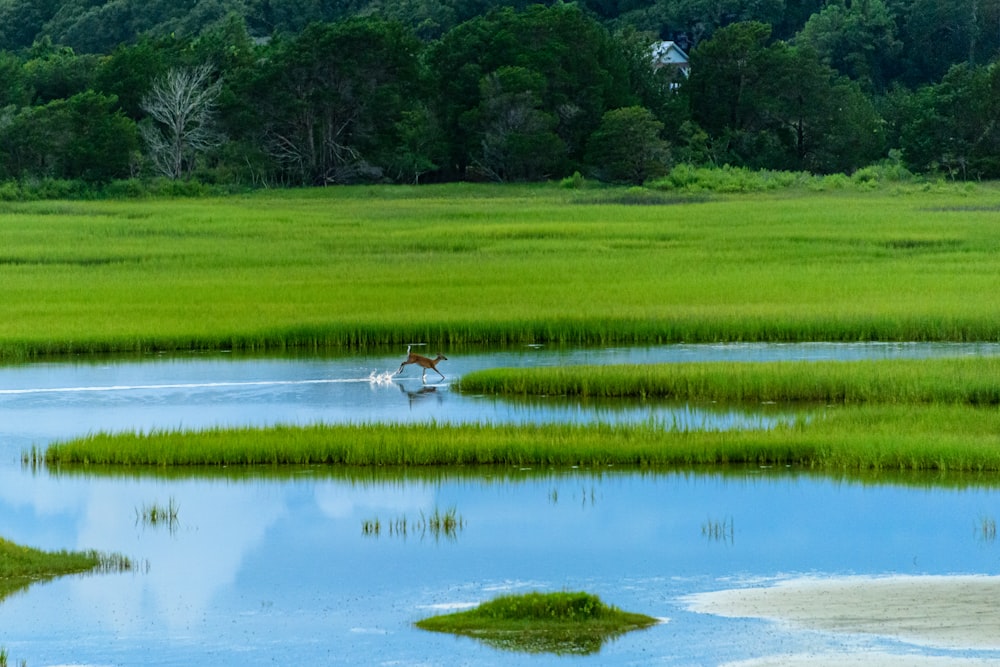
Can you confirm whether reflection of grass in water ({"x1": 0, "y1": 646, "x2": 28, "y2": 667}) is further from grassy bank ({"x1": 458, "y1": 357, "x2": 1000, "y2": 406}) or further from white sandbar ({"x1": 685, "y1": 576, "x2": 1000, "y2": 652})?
grassy bank ({"x1": 458, "y1": 357, "x2": 1000, "y2": 406})

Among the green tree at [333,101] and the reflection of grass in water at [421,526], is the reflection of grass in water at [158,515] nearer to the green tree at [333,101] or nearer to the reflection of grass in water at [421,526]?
the reflection of grass in water at [421,526]

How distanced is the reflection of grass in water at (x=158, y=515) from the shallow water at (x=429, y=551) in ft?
0.21

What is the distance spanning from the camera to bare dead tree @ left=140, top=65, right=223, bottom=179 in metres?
67.9

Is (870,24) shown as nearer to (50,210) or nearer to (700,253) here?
(50,210)

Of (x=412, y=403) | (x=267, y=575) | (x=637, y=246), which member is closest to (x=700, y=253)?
(x=637, y=246)

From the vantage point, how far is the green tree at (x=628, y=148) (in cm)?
6606

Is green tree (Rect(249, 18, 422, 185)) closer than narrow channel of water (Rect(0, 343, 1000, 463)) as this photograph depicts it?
No

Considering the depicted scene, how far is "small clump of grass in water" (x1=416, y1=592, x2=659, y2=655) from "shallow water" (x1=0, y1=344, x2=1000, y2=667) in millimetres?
143

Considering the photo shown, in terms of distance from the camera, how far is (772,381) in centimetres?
2072

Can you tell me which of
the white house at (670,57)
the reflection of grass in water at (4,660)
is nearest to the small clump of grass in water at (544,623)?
the reflection of grass in water at (4,660)

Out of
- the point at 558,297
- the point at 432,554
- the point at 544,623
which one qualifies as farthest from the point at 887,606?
the point at 558,297

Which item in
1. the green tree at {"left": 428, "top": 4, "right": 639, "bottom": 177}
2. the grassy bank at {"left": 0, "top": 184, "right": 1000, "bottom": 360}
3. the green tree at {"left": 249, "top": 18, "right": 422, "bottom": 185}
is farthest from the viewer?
the green tree at {"left": 428, "top": 4, "right": 639, "bottom": 177}

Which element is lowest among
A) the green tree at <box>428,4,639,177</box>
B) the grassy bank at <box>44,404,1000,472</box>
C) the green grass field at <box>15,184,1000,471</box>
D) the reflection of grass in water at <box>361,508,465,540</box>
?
the reflection of grass in water at <box>361,508,465,540</box>

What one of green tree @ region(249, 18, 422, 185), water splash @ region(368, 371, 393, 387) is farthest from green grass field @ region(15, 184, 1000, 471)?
green tree @ region(249, 18, 422, 185)
